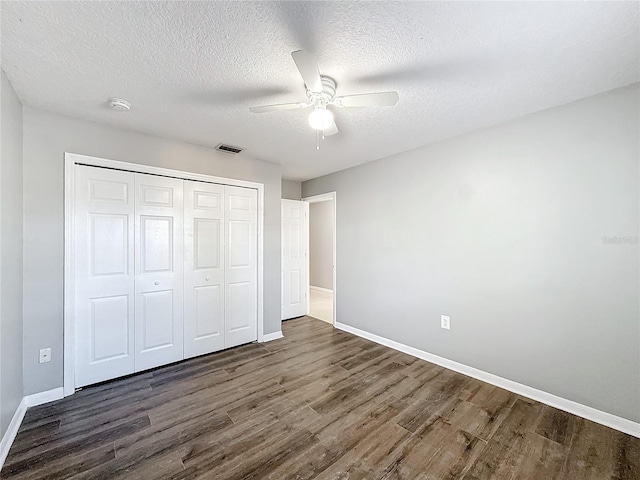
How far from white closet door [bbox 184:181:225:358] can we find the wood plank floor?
0.46 m

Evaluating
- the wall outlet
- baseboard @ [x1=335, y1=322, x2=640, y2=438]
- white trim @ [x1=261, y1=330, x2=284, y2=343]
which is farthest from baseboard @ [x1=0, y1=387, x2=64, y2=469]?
baseboard @ [x1=335, y1=322, x2=640, y2=438]

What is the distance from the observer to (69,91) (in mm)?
1969

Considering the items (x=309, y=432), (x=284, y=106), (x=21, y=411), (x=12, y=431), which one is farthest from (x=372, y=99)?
(x=21, y=411)

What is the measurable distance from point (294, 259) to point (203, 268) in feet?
5.86

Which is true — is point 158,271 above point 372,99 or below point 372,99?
below

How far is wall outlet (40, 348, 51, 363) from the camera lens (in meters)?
2.22

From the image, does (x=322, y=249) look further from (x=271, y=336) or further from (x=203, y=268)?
(x=203, y=268)

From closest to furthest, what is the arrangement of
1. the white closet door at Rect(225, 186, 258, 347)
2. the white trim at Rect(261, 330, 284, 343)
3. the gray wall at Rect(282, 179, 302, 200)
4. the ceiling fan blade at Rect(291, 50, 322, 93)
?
the ceiling fan blade at Rect(291, 50, 322, 93)
the white closet door at Rect(225, 186, 258, 347)
the white trim at Rect(261, 330, 284, 343)
the gray wall at Rect(282, 179, 302, 200)

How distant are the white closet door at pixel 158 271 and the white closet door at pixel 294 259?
1829mm

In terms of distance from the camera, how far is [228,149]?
10.3 ft

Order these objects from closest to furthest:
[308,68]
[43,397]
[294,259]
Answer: [308,68], [43,397], [294,259]

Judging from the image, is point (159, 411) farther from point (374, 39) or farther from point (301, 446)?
point (374, 39)

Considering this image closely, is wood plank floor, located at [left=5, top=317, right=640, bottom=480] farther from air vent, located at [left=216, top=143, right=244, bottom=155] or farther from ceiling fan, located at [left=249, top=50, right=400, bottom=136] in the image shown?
air vent, located at [left=216, top=143, right=244, bottom=155]

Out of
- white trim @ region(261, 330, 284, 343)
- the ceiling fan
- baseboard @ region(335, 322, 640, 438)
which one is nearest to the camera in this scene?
the ceiling fan
